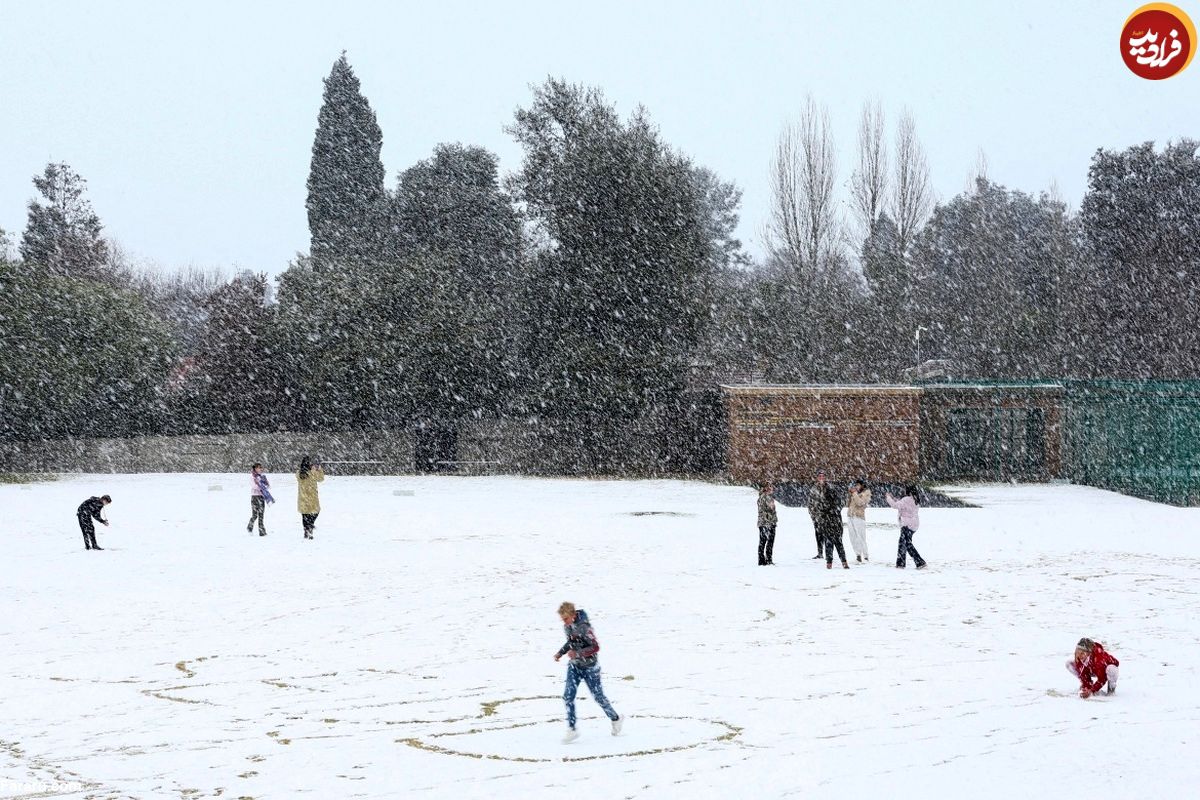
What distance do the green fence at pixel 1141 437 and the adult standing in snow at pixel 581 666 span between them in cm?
3119

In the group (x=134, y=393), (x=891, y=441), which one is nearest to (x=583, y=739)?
(x=891, y=441)

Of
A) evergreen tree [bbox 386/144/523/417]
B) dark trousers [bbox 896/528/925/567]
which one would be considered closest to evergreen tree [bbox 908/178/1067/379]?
evergreen tree [bbox 386/144/523/417]

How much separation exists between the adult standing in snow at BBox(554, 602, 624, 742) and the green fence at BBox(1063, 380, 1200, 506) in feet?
102

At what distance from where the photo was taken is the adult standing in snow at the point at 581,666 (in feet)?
35.1

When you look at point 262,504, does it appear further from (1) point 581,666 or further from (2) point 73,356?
(2) point 73,356

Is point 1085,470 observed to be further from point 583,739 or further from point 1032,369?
point 583,739

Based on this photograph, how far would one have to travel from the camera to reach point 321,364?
163ft

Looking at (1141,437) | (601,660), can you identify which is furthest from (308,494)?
(1141,437)

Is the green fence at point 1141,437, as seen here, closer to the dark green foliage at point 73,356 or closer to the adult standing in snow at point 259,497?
the adult standing in snow at point 259,497

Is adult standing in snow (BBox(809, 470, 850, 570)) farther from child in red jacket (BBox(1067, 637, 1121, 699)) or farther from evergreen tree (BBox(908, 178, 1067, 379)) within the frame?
evergreen tree (BBox(908, 178, 1067, 379))

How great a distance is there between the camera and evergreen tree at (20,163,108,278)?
7356cm

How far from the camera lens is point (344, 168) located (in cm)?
6303

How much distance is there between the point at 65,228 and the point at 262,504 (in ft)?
183

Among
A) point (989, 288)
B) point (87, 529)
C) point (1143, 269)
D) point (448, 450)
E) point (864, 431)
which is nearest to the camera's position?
point (87, 529)
